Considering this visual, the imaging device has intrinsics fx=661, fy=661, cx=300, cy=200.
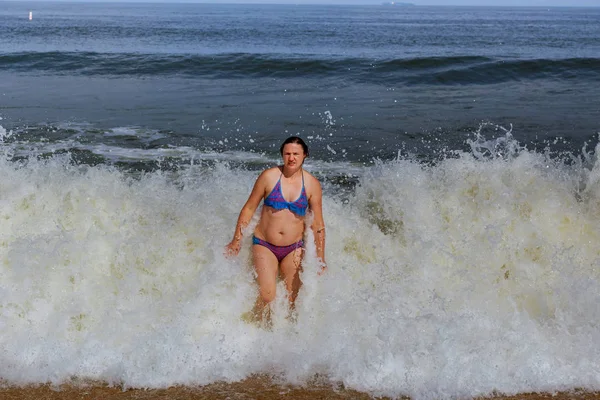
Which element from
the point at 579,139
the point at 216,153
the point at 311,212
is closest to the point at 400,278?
the point at 311,212

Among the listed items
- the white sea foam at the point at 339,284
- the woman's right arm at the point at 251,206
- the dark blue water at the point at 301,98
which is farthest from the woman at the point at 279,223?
the dark blue water at the point at 301,98

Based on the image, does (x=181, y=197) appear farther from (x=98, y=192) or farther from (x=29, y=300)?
(x=29, y=300)

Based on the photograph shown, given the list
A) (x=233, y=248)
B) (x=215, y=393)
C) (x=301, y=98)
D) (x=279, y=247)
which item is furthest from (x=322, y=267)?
(x=301, y=98)

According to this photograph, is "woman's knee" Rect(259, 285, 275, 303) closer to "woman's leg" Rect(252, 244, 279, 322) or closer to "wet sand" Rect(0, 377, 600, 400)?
"woman's leg" Rect(252, 244, 279, 322)

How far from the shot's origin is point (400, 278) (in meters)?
5.40

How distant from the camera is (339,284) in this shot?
520 cm

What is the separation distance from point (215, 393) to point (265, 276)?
3.43 feet

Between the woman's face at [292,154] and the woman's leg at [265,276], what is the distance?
2.22ft

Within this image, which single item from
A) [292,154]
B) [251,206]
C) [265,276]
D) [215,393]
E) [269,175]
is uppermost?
[292,154]

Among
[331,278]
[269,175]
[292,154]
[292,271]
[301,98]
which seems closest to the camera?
[292,154]

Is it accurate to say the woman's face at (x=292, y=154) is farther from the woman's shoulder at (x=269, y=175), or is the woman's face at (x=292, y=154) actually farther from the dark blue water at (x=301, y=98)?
the dark blue water at (x=301, y=98)

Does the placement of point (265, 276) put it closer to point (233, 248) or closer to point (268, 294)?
point (268, 294)

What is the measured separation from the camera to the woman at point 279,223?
491 centimetres

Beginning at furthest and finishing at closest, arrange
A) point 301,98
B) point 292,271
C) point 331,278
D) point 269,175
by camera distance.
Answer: point 301,98 < point 331,278 < point 292,271 < point 269,175
